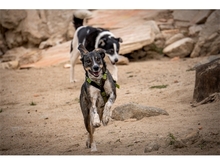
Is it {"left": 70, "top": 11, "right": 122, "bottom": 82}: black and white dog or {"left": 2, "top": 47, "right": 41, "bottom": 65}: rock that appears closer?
{"left": 70, "top": 11, "right": 122, "bottom": 82}: black and white dog

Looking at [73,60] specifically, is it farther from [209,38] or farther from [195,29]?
[195,29]

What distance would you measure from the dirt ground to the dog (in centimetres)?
49

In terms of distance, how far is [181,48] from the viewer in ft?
40.3

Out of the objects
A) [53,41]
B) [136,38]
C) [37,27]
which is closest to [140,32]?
[136,38]

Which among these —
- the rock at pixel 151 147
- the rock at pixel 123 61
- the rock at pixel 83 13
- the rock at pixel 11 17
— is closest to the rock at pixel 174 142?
the rock at pixel 151 147

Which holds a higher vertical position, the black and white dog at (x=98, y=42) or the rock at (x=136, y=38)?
the black and white dog at (x=98, y=42)

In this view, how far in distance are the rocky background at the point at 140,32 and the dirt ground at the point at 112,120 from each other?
587 millimetres

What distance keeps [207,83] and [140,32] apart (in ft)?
17.9

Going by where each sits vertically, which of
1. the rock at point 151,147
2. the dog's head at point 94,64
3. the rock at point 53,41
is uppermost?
the dog's head at point 94,64

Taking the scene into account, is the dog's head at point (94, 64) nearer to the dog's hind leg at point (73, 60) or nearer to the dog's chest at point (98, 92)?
the dog's chest at point (98, 92)

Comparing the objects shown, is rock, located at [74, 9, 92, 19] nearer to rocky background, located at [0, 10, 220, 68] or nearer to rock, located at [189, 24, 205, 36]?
rocky background, located at [0, 10, 220, 68]

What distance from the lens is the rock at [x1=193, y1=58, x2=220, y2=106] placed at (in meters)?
7.43

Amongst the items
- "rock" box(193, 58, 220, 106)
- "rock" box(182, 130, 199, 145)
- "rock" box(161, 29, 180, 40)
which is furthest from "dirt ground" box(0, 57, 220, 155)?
"rock" box(161, 29, 180, 40)

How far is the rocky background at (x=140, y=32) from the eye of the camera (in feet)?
39.9
